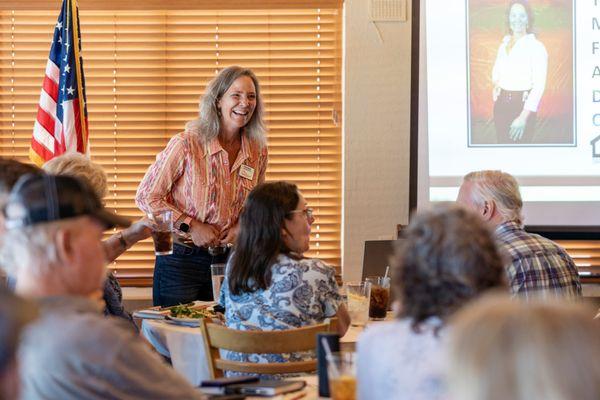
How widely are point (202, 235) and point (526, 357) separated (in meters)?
3.53

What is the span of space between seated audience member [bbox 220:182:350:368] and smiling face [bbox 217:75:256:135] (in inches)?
58.0

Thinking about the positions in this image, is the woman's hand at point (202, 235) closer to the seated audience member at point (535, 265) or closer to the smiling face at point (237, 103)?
the smiling face at point (237, 103)

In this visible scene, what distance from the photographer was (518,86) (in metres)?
5.50

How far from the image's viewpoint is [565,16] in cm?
544

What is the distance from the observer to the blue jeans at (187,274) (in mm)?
4457

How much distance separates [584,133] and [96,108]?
9.45 ft

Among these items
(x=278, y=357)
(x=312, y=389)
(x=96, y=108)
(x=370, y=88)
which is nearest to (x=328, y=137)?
(x=370, y=88)

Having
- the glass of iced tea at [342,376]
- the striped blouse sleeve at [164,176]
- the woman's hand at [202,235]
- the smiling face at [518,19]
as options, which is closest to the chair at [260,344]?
the glass of iced tea at [342,376]

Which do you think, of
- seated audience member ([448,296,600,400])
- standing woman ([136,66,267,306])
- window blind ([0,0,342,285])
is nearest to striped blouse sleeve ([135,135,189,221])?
standing woman ([136,66,267,306])

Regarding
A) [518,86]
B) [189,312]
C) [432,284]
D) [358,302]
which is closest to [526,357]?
[432,284]

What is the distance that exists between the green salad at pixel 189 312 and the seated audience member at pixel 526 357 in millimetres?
2665

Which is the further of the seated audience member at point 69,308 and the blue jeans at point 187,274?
the blue jeans at point 187,274

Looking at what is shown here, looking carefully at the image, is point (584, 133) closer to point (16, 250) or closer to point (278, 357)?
point (278, 357)

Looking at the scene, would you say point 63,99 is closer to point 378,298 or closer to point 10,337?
point 378,298
